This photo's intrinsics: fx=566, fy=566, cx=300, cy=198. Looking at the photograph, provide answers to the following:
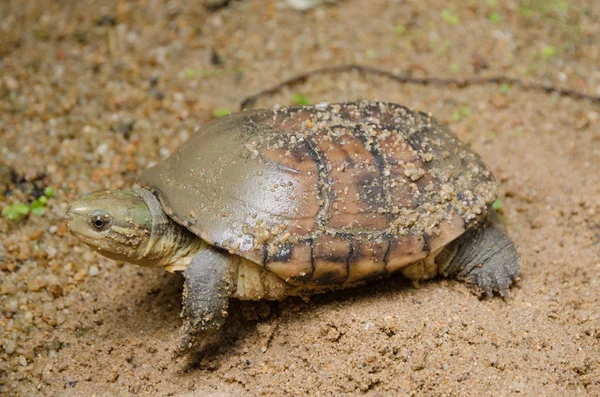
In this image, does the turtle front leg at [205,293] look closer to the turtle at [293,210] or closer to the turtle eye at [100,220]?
the turtle at [293,210]

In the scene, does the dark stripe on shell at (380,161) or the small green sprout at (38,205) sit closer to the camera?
the dark stripe on shell at (380,161)

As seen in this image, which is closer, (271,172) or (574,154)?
(271,172)

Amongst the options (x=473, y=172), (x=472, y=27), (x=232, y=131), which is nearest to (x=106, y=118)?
(x=232, y=131)

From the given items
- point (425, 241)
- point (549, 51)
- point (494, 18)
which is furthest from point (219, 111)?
point (549, 51)

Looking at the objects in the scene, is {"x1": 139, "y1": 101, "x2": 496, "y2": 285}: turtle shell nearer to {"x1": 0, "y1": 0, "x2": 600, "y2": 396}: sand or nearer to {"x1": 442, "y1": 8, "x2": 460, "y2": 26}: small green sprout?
{"x1": 0, "y1": 0, "x2": 600, "y2": 396}: sand

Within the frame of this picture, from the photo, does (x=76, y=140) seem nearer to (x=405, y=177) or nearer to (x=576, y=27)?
(x=405, y=177)

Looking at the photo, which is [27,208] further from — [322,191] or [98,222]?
[322,191]

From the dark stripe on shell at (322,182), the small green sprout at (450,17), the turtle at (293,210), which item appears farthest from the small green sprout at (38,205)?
the small green sprout at (450,17)

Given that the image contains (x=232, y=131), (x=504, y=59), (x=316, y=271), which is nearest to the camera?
(x=316, y=271)
